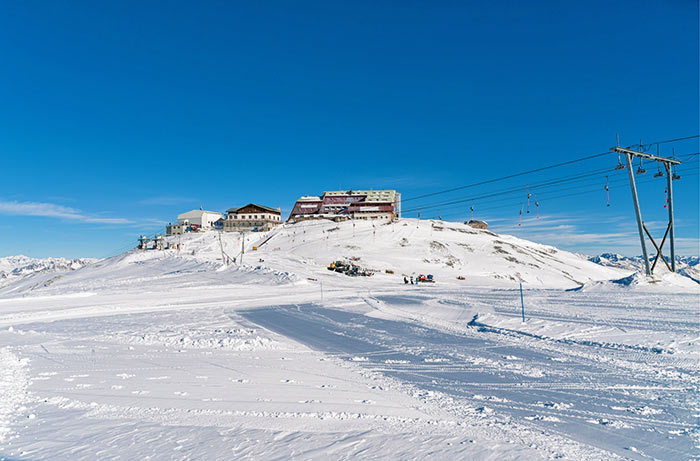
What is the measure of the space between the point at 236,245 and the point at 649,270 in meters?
79.9

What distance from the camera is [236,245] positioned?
91562mm

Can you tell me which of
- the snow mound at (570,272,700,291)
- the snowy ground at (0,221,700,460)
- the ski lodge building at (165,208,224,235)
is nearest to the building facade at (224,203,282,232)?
the ski lodge building at (165,208,224,235)

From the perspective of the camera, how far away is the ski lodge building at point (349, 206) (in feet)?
399

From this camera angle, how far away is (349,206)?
129250 millimetres

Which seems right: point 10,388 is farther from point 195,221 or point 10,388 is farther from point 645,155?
point 195,221

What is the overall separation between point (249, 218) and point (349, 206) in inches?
1308

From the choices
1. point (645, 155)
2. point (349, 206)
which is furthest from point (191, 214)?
point (645, 155)

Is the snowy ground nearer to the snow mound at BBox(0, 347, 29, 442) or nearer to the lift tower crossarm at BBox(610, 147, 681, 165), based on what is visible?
the snow mound at BBox(0, 347, 29, 442)

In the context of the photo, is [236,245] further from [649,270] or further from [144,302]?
[649,270]

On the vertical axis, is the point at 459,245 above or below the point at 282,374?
above

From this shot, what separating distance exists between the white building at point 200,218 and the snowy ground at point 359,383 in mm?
112849

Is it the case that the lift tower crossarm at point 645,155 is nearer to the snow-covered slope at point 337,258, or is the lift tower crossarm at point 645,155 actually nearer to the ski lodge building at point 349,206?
the snow-covered slope at point 337,258

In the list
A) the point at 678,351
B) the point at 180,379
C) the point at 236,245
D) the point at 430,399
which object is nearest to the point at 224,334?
the point at 180,379

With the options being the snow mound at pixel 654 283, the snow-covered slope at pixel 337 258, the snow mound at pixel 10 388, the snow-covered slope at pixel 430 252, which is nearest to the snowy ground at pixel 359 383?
the snow mound at pixel 10 388
